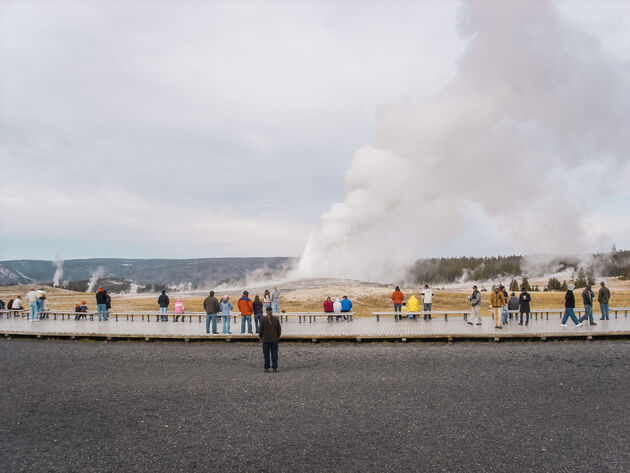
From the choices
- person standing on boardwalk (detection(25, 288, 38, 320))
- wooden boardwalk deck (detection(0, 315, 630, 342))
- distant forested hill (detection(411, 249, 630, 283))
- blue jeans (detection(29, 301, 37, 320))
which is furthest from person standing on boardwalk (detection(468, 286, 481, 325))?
distant forested hill (detection(411, 249, 630, 283))

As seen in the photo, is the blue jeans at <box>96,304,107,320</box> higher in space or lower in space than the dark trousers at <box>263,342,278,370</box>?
higher

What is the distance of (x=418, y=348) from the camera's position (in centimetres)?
1864

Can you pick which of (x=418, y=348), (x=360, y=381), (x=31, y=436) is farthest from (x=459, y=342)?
(x=31, y=436)

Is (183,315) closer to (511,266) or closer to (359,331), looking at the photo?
(359,331)

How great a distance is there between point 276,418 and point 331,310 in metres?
18.4

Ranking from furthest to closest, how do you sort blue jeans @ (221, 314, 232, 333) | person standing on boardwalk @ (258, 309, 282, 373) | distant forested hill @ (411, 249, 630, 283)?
distant forested hill @ (411, 249, 630, 283), blue jeans @ (221, 314, 232, 333), person standing on boardwalk @ (258, 309, 282, 373)

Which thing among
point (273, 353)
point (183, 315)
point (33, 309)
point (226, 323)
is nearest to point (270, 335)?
point (273, 353)

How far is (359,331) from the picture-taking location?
22.0 meters

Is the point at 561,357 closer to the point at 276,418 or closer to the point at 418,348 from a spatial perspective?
the point at 418,348

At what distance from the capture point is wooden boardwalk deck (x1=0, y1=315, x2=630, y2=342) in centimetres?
1994

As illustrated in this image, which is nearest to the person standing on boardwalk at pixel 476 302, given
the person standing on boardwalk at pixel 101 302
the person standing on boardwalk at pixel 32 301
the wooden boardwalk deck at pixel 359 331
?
the wooden boardwalk deck at pixel 359 331

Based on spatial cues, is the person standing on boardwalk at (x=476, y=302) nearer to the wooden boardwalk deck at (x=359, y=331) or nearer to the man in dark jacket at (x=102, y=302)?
the wooden boardwalk deck at (x=359, y=331)

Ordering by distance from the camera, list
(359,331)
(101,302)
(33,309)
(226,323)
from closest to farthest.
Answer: (359,331), (226,323), (101,302), (33,309)

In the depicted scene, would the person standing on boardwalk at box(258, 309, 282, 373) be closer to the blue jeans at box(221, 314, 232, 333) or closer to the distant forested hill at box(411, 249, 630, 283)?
the blue jeans at box(221, 314, 232, 333)
